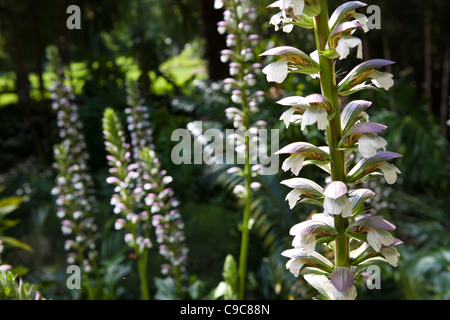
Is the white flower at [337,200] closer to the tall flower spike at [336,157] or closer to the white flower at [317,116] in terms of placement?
the tall flower spike at [336,157]

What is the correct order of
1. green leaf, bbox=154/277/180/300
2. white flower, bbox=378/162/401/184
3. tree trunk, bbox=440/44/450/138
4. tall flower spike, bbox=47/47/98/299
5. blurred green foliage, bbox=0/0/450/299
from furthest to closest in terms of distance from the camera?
tree trunk, bbox=440/44/450/138
blurred green foliage, bbox=0/0/450/299
tall flower spike, bbox=47/47/98/299
green leaf, bbox=154/277/180/300
white flower, bbox=378/162/401/184

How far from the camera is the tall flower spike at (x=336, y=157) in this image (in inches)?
36.9

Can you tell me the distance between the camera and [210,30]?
6.27 meters

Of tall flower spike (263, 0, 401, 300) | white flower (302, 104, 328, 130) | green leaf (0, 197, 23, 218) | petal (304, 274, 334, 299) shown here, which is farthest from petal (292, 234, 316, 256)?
green leaf (0, 197, 23, 218)

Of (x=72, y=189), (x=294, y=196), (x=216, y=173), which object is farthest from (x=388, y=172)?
(x=216, y=173)

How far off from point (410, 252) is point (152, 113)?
10.1 feet

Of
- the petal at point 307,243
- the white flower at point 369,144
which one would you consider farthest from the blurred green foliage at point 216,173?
the white flower at point 369,144

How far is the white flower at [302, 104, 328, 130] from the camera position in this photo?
0.94 meters

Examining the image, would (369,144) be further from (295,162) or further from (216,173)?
(216,173)

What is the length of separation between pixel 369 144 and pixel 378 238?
0.62 ft

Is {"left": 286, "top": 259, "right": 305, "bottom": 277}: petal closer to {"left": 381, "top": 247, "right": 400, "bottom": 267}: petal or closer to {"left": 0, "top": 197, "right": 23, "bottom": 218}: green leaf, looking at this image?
{"left": 381, "top": 247, "right": 400, "bottom": 267}: petal

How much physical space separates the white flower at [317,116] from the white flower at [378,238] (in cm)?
23

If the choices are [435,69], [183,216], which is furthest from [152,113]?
[435,69]

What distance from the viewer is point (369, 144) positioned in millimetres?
937
